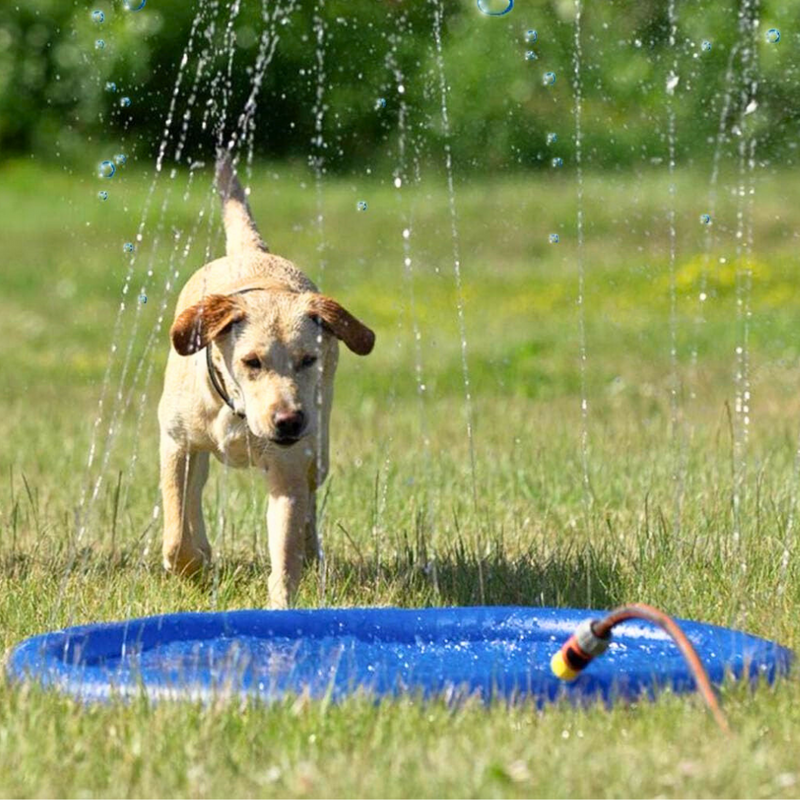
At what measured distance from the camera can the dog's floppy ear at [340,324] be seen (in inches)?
203

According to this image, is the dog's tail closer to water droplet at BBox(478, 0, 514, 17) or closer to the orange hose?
the orange hose

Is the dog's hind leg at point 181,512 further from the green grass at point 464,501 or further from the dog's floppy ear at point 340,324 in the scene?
the dog's floppy ear at point 340,324

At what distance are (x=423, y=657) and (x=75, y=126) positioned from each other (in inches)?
777

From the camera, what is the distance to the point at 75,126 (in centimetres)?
2352

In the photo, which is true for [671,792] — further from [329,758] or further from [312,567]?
[312,567]

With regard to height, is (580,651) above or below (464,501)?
below

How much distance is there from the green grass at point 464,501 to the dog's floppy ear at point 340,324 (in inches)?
22.2

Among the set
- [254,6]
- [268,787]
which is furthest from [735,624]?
[254,6]

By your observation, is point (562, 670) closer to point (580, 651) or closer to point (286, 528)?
point (580, 651)

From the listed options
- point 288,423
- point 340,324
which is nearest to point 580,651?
point 288,423

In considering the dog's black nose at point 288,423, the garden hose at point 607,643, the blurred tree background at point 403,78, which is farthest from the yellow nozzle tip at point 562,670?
the blurred tree background at point 403,78

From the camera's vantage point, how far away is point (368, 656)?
4.55m

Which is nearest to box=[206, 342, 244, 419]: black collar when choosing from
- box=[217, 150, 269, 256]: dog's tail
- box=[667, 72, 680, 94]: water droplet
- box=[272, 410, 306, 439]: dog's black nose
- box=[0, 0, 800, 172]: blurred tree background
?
box=[272, 410, 306, 439]: dog's black nose

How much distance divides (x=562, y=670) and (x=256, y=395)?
145cm
